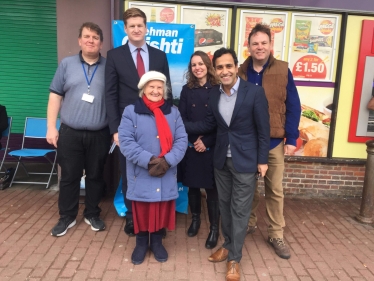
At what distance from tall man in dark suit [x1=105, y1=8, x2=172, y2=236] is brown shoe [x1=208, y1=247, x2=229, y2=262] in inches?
57.8

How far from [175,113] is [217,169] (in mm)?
663

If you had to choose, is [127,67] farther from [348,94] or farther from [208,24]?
[348,94]

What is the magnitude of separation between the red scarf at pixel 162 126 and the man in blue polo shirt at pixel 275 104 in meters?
0.97

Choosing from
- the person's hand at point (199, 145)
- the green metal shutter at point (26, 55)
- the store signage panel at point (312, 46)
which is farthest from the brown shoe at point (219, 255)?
the green metal shutter at point (26, 55)

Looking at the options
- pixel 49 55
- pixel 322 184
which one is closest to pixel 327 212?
pixel 322 184

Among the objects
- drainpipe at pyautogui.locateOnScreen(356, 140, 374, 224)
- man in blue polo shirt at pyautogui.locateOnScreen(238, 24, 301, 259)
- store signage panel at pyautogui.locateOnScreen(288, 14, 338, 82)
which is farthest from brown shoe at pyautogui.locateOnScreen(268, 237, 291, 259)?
store signage panel at pyautogui.locateOnScreen(288, 14, 338, 82)

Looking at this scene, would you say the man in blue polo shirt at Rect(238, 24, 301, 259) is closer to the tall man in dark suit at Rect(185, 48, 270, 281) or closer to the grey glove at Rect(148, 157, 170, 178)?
the tall man in dark suit at Rect(185, 48, 270, 281)

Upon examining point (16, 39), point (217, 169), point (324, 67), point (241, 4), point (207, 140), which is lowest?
point (217, 169)

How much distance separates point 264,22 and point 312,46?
2.63 ft

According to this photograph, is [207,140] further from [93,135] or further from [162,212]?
[93,135]

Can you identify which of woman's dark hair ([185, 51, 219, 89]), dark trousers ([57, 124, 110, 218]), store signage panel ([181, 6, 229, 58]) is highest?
store signage panel ([181, 6, 229, 58])

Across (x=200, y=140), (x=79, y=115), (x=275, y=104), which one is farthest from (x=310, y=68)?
(x=79, y=115)

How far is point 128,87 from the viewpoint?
10.8 feet

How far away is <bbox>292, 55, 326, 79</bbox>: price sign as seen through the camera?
15.6ft
